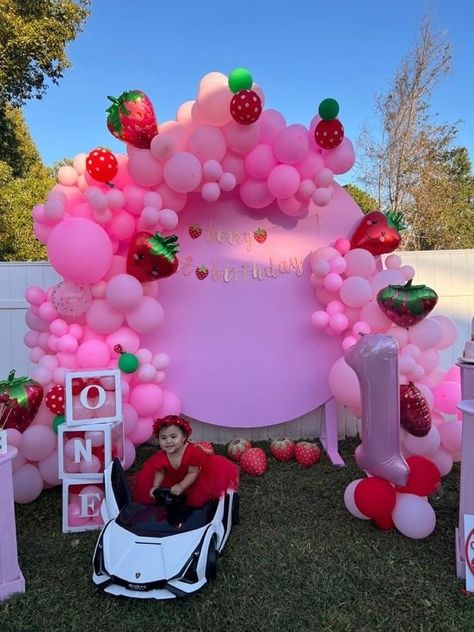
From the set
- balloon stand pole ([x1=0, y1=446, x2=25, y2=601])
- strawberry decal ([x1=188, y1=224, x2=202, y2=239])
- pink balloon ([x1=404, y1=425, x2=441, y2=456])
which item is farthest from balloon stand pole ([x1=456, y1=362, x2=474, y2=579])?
strawberry decal ([x1=188, y1=224, x2=202, y2=239])

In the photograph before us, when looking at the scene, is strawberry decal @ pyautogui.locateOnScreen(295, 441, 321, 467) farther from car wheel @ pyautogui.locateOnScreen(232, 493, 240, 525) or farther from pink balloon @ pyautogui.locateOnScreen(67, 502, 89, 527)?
pink balloon @ pyautogui.locateOnScreen(67, 502, 89, 527)

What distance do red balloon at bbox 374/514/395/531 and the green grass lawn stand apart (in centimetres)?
3

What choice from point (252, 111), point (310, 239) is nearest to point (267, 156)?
point (252, 111)

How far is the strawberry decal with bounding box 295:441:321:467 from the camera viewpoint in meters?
3.81

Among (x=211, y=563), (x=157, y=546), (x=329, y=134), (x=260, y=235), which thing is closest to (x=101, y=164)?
(x=260, y=235)

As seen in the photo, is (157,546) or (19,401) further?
(19,401)

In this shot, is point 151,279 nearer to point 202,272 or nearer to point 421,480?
point 202,272

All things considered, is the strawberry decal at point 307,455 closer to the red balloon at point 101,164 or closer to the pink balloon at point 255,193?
the pink balloon at point 255,193

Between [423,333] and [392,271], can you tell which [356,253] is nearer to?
[392,271]

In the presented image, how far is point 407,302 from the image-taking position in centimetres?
335

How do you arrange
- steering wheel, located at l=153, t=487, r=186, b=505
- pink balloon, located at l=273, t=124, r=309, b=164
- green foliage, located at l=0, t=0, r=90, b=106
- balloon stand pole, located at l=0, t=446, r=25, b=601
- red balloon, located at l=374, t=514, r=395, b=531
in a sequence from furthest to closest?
green foliage, located at l=0, t=0, r=90, b=106 → pink balloon, located at l=273, t=124, r=309, b=164 → red balloon, located at l=374, t=514, r=395, b=531 → steering wheel, located at l=153, t=487, r=186, b=505 → balloon stand pole, located at l=0, t=446, r=25, b=601

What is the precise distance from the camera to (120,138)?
3439mm

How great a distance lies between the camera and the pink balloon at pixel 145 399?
359 centimetres

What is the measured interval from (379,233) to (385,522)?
2070 mm
